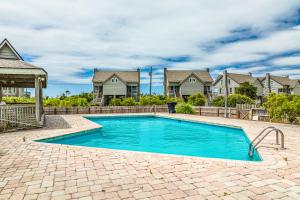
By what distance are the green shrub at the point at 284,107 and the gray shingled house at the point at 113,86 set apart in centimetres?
2946

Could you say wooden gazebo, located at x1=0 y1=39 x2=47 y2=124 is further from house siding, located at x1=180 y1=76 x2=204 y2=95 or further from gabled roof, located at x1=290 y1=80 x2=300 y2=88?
gabled roof, located at x1=290 y1=80 x2=300 y2=88

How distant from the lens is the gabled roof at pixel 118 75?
40478mm

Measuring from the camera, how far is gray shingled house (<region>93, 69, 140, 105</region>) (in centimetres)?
4038

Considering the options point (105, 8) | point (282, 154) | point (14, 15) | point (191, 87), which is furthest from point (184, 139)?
point (191, 87)

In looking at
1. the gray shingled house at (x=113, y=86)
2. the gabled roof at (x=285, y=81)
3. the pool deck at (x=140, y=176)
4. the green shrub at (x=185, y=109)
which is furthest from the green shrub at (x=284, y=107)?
the gabled roof at (x=285, y=81)

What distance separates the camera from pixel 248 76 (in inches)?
1939

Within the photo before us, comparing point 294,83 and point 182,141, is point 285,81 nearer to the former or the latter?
point 294,83

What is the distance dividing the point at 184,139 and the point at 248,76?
139 feet

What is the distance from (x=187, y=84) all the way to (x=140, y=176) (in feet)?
124

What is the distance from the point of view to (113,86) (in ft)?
133

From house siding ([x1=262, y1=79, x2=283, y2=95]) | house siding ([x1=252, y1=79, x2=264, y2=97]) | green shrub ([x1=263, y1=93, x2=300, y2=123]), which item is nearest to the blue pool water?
green shrub ([x1=263, y1=93, x2=300, y2=123])

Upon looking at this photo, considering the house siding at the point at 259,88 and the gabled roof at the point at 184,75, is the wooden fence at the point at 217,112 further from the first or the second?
the house siding at the point at 259,88

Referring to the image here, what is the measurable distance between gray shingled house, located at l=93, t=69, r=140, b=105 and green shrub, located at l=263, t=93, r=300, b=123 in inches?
1160

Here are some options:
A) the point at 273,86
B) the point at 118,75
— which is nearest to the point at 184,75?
the point at 118,75
